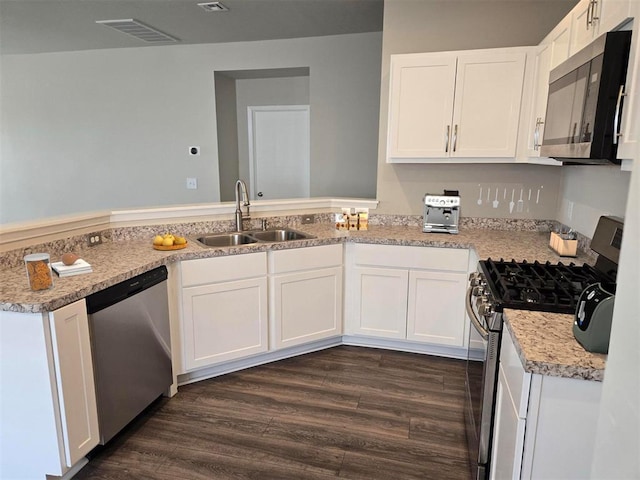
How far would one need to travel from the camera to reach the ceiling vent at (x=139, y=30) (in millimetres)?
3840

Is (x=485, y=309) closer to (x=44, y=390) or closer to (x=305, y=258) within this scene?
(x=305, y=258)

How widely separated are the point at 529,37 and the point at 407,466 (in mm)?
2985

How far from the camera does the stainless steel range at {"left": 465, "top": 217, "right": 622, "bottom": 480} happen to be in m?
1.62

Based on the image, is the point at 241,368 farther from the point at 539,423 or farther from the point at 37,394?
the point at 539,423

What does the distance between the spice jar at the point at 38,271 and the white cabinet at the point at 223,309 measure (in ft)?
2.64

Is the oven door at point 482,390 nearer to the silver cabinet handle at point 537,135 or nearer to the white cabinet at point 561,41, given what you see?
the silver cabinet handle at point 537,135

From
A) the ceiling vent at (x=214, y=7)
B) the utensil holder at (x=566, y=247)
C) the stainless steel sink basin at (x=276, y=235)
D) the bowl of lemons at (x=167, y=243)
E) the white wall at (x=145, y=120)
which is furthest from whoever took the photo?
the white wall at (x=145, y=120)

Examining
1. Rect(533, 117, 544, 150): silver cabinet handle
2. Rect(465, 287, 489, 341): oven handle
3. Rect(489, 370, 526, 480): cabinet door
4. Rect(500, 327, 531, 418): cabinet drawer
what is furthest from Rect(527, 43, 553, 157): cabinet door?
Rect(489, 370, 526, 480): cabinet door

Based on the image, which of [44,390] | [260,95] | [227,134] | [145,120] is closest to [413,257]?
[44,390]

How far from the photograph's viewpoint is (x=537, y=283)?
1812 mm

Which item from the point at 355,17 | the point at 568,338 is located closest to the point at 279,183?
the point at 355,17

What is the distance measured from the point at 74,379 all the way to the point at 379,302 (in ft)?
6.45

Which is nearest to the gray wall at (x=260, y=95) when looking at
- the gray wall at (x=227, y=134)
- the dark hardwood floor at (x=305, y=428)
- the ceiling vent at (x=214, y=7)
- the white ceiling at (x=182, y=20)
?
the gray wall at (x=227, y=134)

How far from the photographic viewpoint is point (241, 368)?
9.55ft
